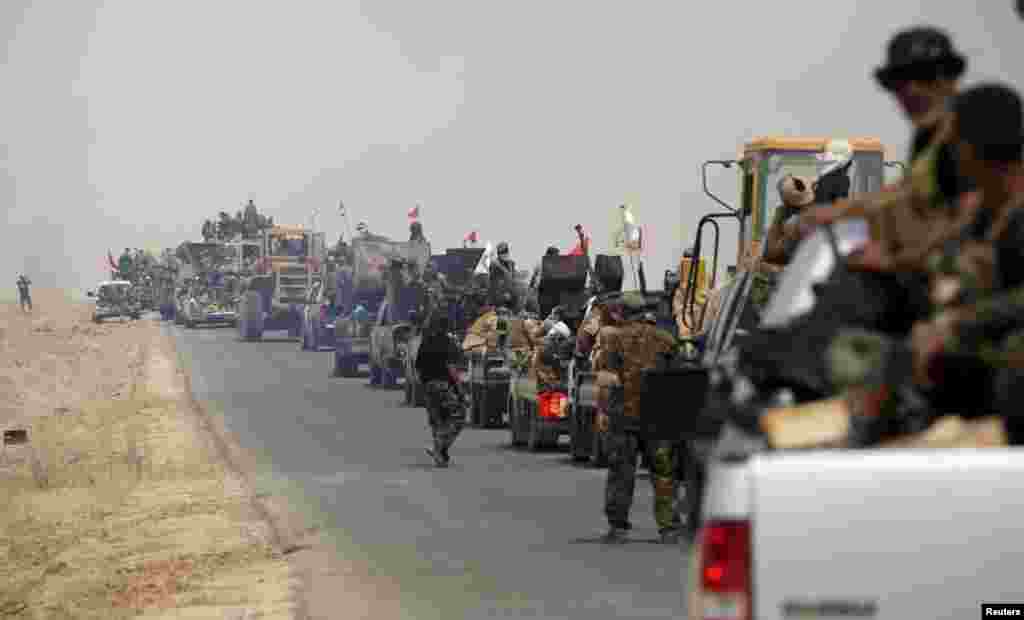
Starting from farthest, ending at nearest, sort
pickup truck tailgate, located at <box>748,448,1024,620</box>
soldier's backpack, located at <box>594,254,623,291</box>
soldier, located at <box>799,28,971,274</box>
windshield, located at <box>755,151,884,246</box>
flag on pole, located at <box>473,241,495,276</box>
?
flag on pole, located at <box>473,241,495,276</box>, soldier's backpack, located at <box>594,254,623,291</box>, windshield, located at <box>755,151,884,246</box>, soldier, located at <box>799,28,971,274</box>, pickup truck tailgate, located at <box>748,448,1024,620</box>

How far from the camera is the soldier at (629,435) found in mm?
15938

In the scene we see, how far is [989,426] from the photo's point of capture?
5051 millimetres

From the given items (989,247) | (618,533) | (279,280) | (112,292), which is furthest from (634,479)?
(112,292)

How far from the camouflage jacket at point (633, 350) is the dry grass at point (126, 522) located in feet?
8.83

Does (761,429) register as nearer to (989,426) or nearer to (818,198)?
(989,426)

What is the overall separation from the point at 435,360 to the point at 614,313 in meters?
7.66

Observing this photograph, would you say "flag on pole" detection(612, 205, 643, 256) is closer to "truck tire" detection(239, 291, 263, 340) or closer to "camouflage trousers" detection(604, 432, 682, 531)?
"camouflage trousers" detection(604, 432, 682, 531)

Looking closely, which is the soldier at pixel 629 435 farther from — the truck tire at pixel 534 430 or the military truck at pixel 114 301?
the military truck at pixel 114 301

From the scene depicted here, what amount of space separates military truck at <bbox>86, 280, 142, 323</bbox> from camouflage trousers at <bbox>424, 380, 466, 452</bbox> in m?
66.7

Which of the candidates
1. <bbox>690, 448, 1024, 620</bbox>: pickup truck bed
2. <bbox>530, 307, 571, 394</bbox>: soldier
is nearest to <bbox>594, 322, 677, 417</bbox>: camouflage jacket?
<bbox>530, 307, 571, 394</bbox>: soldier

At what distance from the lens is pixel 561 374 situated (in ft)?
81.9

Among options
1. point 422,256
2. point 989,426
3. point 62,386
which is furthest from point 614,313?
point 62,386

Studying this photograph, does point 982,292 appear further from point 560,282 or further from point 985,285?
point 560,282

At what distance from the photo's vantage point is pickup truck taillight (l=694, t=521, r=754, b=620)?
487 cm
